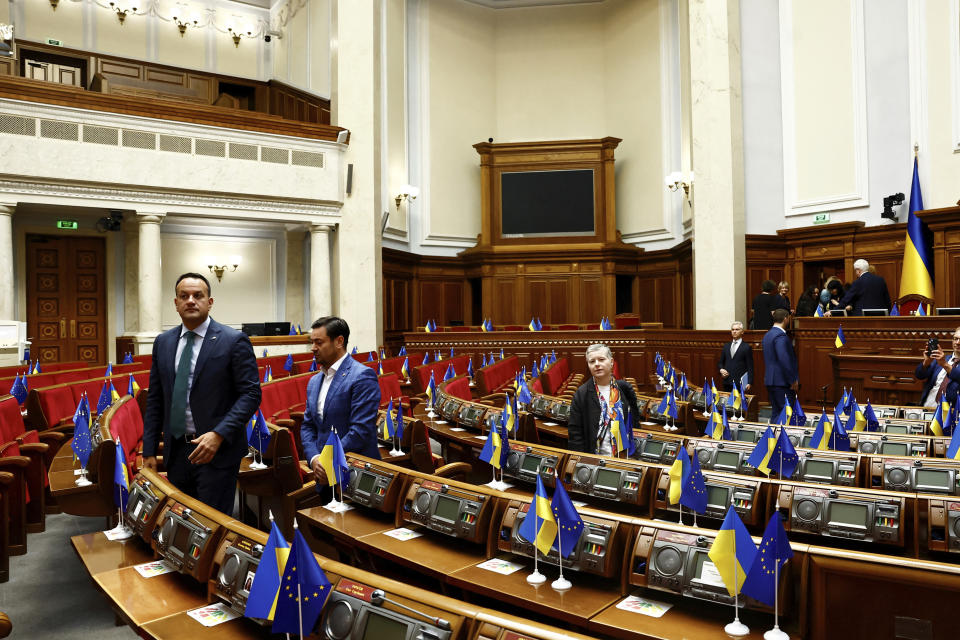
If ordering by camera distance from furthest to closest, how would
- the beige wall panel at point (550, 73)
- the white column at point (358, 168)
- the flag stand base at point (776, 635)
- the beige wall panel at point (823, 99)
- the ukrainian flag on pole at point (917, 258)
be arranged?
the beige wall panel at point (550, 73) → the white column at point (358, 168) → the beige wall panel at point (823, 99) → the ukrainian flag on pole at point (917, 258) → the flag stand base at point (776, 635)

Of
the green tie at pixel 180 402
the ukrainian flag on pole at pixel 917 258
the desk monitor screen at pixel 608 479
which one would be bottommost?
the desk monitor screen at pixel 608 479

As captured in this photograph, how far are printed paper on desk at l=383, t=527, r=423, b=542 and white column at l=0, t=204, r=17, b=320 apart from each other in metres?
8.45

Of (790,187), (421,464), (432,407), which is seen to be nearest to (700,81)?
(790,187)

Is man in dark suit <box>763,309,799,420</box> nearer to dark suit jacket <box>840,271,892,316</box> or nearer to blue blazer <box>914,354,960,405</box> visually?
blue blazer <box>914,354,960,405</box>

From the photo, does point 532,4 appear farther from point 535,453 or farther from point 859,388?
point 535,453

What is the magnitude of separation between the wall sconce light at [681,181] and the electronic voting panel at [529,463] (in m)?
10.4

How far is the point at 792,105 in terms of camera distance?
1128cm

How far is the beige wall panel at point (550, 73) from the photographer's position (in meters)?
15.4

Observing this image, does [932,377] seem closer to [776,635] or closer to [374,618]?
[776,635]

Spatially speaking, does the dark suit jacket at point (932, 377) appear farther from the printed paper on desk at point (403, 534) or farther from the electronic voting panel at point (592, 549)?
the printed paper on desk at point (403, 534)

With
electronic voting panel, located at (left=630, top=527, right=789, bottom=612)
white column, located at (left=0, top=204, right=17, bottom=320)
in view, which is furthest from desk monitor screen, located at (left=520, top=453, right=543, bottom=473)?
white column, located at (left=0, top=204, right=17, bottom=320)

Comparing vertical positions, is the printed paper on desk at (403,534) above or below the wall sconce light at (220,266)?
below

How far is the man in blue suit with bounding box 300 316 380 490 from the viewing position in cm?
321

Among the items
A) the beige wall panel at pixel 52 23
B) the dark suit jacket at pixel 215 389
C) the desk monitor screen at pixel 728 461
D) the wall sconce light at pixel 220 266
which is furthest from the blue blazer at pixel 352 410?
the beige wall panel at pixel 52 23
